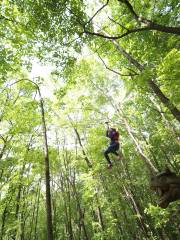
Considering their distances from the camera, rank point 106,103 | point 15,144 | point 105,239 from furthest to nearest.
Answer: point 106,103
point 15,144
point 105,239

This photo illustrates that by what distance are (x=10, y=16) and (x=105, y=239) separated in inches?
503

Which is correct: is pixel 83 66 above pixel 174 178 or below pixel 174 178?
above

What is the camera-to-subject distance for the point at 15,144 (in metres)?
13.4

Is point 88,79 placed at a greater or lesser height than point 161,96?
greater

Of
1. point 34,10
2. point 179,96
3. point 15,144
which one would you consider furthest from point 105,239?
point 34,10

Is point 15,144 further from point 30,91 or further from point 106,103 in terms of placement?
point 106,103

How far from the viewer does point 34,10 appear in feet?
21.9

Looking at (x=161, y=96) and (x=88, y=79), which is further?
(x=88, y=79)

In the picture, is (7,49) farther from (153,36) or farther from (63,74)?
(153,36)

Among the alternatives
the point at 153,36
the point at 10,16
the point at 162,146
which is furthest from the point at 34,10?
the point at 162,146

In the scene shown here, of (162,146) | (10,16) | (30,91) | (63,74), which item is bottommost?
(63,74)

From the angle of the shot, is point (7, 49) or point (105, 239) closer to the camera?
point (7, 49)

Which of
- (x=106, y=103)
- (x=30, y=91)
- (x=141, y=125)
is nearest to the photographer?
(x=30, y=91)

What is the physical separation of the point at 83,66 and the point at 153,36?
7.90m
